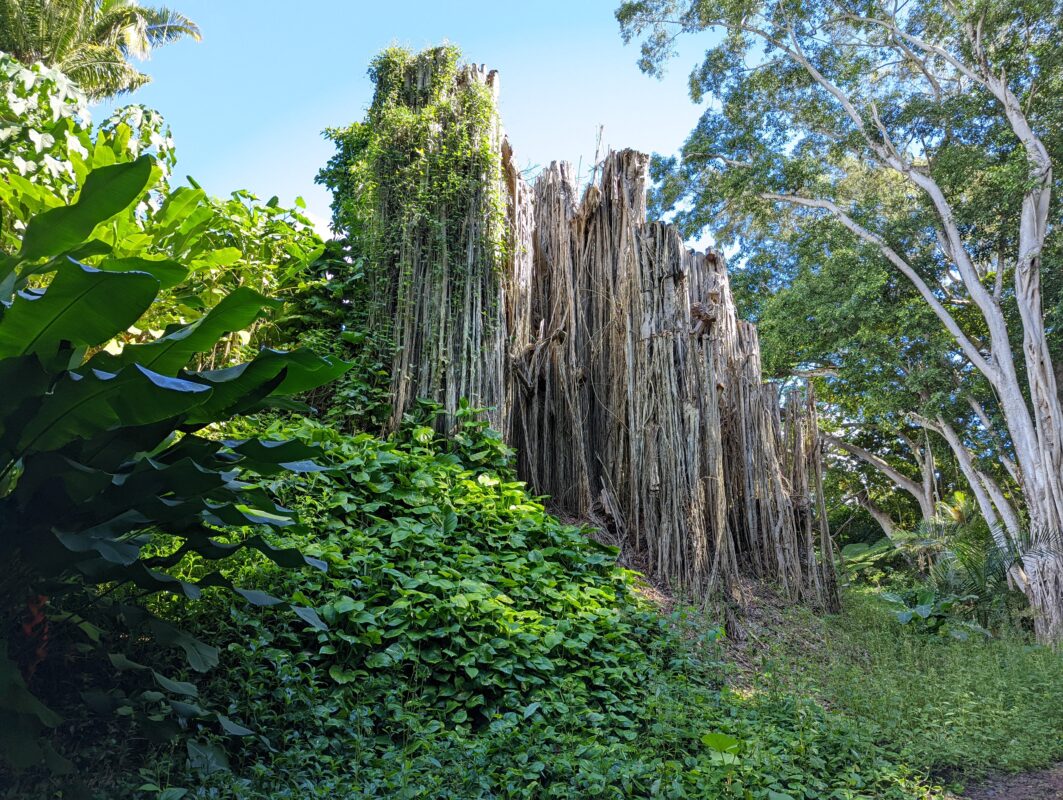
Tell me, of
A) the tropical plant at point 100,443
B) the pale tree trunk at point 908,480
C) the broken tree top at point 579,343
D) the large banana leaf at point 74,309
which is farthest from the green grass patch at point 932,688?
the pale tree trunk at point 908,480

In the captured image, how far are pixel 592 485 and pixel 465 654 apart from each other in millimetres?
3124

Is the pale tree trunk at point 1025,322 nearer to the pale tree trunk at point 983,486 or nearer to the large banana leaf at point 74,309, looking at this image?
the pale tree trunk at point 983,486

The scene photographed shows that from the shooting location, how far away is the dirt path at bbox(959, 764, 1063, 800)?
12.7 feet

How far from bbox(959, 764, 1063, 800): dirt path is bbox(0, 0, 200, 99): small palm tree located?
2080 centimetres

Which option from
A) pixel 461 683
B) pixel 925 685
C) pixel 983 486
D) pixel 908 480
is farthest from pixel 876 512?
pixel 461 683

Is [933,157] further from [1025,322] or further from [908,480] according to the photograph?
[908,480]

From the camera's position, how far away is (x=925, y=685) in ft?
17.0

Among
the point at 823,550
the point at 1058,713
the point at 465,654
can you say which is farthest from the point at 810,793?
the point at 823,550

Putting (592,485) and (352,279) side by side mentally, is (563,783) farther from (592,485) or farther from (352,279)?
(352,279)

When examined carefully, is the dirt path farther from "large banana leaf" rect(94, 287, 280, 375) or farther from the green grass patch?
"large banana leaf" rect(94, 287, 280, 375)

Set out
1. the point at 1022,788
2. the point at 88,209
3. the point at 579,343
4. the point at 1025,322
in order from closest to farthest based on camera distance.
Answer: the point at 88,209 < the point at 1022,788 < the point at 579,343 < the point at 1025,322

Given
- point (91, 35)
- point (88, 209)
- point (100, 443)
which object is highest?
point (91, 35)

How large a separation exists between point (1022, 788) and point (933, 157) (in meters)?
11.8

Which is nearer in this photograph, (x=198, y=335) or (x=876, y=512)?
(x=198, y=335)
